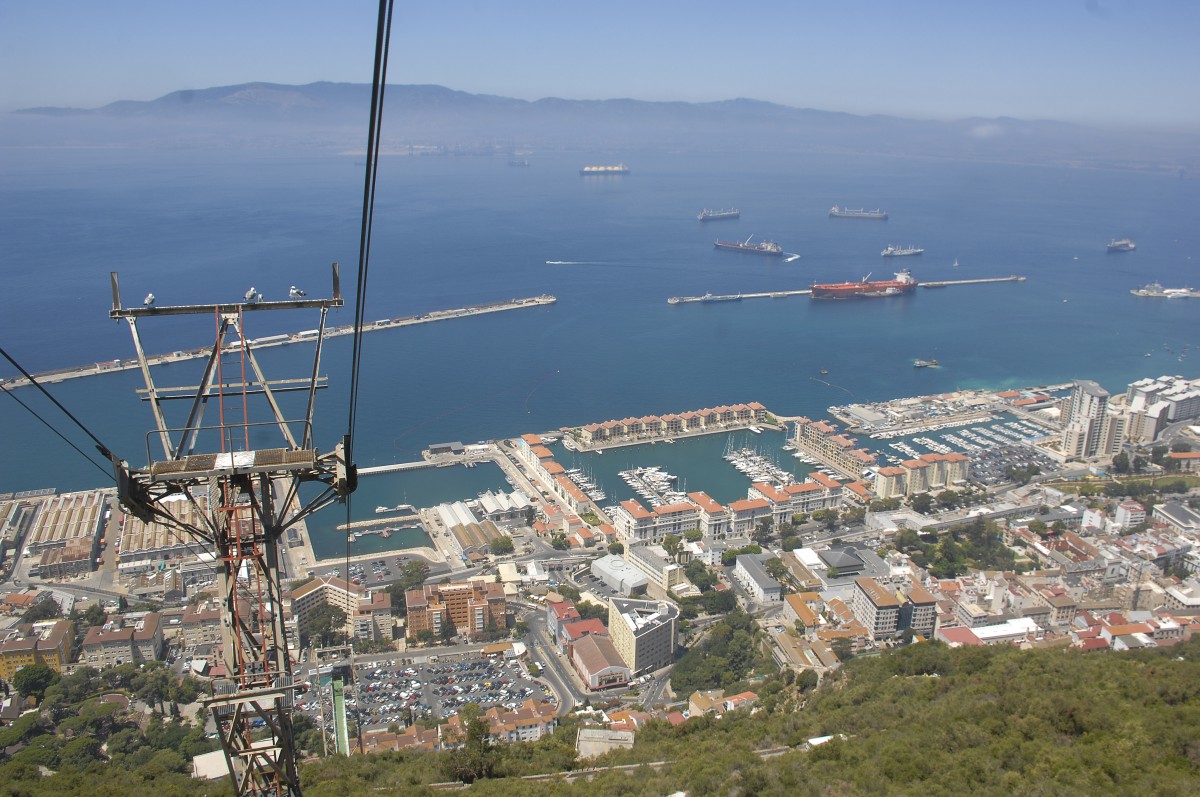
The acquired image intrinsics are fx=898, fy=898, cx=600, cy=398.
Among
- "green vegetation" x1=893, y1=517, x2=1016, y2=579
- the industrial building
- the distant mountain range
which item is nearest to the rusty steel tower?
the industrial building

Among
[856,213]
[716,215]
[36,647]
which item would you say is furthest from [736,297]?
[36,647]

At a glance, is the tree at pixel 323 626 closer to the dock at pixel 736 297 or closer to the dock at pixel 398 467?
the dock at pixel 398 467

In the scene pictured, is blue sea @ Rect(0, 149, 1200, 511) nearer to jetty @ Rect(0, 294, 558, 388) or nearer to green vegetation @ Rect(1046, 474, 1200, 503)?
jetty @ Rect(0, 294, 558, 388)

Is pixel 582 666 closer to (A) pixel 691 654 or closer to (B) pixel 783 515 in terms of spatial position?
(A) pixel 691 654

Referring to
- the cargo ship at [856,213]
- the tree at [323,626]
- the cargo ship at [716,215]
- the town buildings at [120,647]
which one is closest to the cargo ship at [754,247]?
the cargo ship at [716,215]

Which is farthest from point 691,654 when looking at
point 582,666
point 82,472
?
point 82,472

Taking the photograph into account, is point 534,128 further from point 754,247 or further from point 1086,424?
point 1086,424
